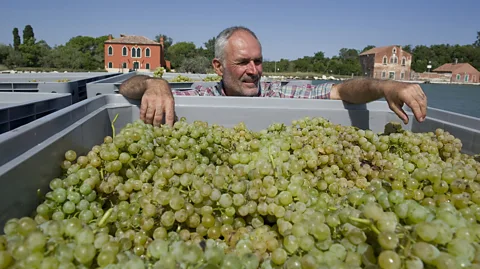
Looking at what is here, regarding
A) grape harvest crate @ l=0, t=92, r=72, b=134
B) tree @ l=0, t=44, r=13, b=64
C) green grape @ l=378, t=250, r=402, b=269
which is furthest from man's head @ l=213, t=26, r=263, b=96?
tree @ l=0, t=44, r=13, b=64

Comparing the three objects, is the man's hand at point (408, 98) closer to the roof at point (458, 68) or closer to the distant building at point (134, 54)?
the distant building at point (134, 54)

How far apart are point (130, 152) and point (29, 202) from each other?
0.40 m

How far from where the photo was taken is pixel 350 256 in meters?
0.70

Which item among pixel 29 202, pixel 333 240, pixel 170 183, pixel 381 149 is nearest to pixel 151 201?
pixel 170 183

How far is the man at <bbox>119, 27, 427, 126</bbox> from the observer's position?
1.79 metres

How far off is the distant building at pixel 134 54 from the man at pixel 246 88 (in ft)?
156

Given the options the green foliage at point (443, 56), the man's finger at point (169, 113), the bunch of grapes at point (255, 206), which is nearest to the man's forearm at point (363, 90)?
the bunch of grapes at point (255, 206)

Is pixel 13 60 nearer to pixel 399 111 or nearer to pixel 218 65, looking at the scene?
pixel 218 65

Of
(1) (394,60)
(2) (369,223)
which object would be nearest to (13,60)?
(2) (369,223)

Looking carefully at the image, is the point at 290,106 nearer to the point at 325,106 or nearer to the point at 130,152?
the point at 325,106

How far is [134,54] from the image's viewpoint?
48938 millimetres

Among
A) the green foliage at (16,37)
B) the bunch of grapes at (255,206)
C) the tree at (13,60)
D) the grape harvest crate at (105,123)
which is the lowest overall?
the bunch of grapes at (255,206)

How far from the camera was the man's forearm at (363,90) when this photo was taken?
2.05 meters

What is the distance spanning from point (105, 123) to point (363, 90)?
1582 mm
